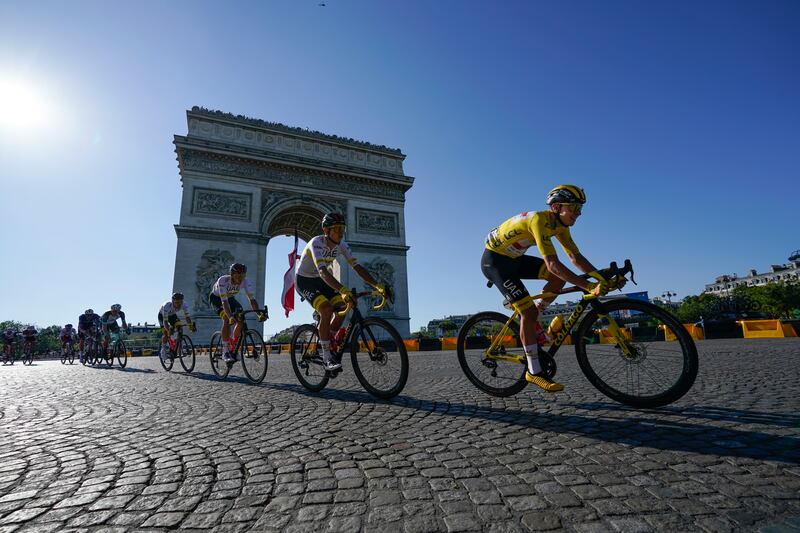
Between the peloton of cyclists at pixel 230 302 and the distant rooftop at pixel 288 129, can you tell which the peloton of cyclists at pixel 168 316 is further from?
the distant rooftop at pixel 288 129

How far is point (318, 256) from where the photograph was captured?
4.34 m

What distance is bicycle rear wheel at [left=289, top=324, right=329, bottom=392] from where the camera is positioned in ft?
14.8

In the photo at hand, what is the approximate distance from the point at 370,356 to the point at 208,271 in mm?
20724

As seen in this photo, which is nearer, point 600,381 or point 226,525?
point 226,525

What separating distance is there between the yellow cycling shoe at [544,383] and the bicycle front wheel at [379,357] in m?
1.10

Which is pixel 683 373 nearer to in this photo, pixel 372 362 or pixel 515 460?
pixel 515 460

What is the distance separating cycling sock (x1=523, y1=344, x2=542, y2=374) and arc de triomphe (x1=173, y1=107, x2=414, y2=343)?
21.2 metres

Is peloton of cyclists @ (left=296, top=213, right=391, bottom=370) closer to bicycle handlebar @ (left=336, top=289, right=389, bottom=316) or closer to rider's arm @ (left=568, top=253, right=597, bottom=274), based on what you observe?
bicycle handlebar @ (left=336, top=289, right=389, bottom=316)

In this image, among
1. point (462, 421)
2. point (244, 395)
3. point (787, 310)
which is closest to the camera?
point (462, 421)

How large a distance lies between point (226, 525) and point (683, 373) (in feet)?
9.72

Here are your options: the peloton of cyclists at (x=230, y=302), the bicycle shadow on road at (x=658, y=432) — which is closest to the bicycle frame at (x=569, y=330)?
the bicycle shadow on road at (x=658, y=432)

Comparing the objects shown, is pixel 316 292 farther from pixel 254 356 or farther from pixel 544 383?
pixel 544 383

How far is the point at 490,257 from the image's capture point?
3.78 m

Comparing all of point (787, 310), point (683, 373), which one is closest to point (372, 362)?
point (683, 373)
